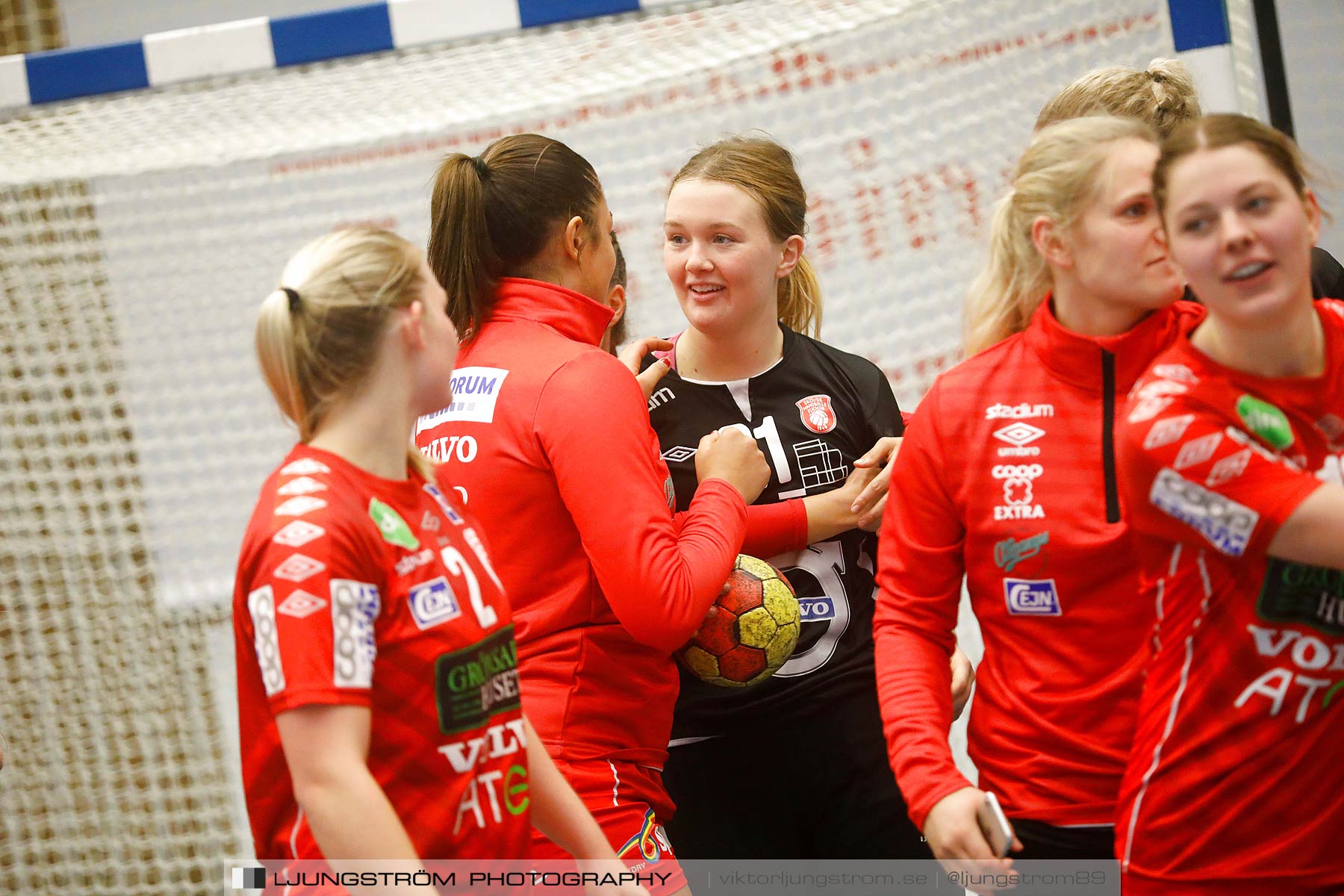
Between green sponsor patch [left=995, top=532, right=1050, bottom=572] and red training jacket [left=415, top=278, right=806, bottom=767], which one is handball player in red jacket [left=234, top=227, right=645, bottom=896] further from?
green sponsor patch [left=995, top=532, right=1050, bottom=572]

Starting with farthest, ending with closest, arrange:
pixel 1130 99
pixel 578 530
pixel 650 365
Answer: pixel 650 365 < pixel 1130 99 < pixel 578 530

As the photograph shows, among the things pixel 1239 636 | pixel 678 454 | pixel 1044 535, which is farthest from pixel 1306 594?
pixel 678 454

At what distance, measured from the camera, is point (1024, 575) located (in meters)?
1.49

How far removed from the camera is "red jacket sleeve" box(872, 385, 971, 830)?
156 cm

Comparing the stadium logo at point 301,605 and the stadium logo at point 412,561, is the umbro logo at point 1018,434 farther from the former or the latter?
the stadium logo at point 301,605

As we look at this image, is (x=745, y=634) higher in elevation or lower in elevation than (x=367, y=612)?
lower

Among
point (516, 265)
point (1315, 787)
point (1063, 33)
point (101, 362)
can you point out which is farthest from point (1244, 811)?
point (101, 362)

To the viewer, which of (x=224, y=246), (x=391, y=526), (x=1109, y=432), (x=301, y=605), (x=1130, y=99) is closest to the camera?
(x=301, y=605)

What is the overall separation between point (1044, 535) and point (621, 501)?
21.9 inches

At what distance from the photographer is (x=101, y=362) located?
3203 millimetres

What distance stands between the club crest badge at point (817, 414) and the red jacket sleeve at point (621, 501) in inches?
21.8

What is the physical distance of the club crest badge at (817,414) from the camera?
2.20 metres

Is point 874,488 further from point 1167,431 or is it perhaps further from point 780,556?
point 1167,431

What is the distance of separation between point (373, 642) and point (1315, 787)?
1.02 metres
